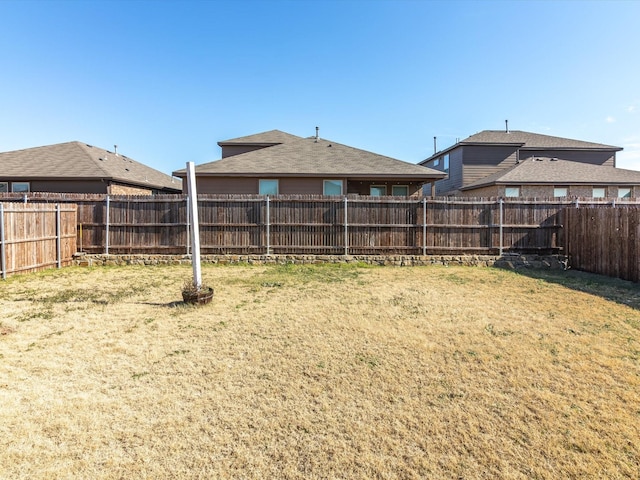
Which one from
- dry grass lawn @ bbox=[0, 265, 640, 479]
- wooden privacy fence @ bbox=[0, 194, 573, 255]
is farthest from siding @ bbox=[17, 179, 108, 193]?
dry grass lawn @ bbox=[0, 265, 640, 479]

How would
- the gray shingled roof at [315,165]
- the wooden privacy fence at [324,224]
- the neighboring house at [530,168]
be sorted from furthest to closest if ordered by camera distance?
1. the neighboring house at [530,168]
2. the gray shingled roof at [315,165]
3. the wooden privacy fence at [324,224]

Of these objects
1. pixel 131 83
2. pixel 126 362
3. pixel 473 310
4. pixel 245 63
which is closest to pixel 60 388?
pixel 126 362

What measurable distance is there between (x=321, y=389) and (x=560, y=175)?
2191cm

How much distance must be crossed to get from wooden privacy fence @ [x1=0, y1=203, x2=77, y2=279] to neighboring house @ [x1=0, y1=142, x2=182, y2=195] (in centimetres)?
672

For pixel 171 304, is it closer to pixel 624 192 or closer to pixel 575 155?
pixel 624 192

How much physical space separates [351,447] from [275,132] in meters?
21.1

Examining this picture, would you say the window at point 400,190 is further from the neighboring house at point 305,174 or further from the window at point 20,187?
the window at point 20,187

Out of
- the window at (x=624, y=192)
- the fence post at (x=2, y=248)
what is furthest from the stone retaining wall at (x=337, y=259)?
the window at (x=624, y=192)

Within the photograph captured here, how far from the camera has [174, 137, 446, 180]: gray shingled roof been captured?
14984 millimetres

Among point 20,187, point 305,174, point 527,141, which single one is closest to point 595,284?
point 305,174

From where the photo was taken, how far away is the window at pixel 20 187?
17.9 m

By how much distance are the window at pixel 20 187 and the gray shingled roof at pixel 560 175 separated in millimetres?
24727

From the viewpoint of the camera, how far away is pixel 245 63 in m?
20.3

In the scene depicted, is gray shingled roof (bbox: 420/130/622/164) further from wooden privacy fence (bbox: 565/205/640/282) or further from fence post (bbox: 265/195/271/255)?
fence post (bbox: 265/195/271/255)
